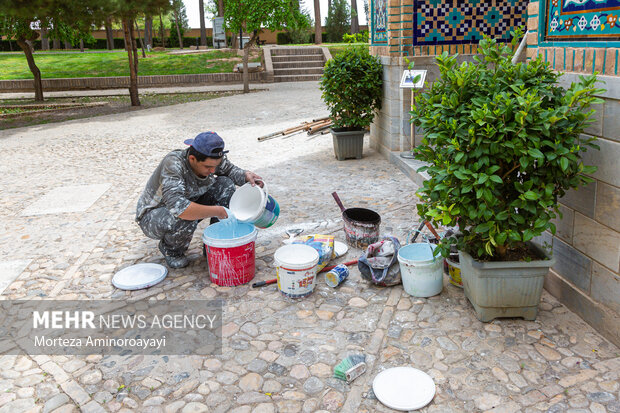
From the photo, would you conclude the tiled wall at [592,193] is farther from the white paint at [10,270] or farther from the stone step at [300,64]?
the stone step at [300,64]

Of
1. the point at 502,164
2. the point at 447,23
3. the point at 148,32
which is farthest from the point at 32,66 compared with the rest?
the point at 148,32

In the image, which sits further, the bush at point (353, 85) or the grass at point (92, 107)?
the grass at point (92, 107)

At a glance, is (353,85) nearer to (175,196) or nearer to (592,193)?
(175,196)

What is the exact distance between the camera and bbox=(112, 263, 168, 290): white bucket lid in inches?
182

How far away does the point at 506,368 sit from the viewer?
335 centimetres

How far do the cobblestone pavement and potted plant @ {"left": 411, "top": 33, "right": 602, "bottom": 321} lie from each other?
0.40m

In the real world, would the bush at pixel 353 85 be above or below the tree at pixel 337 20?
below

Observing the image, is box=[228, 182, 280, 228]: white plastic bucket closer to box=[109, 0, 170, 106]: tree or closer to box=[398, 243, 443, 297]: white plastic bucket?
box=[398, 243, 443, 297]: white plastic bucket

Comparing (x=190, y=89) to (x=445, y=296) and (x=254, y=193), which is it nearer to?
(x=254, y=193)

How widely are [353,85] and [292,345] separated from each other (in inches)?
233

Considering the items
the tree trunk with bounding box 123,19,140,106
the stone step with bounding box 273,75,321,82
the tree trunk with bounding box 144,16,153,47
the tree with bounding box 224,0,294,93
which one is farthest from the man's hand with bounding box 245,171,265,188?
the tree trunk with bounding box 144,16,153,47

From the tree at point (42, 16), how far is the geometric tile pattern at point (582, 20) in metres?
13.6

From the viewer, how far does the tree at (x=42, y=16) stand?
44.8ft

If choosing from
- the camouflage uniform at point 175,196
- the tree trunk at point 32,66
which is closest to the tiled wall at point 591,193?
the camouflage uniform at point 175,196
